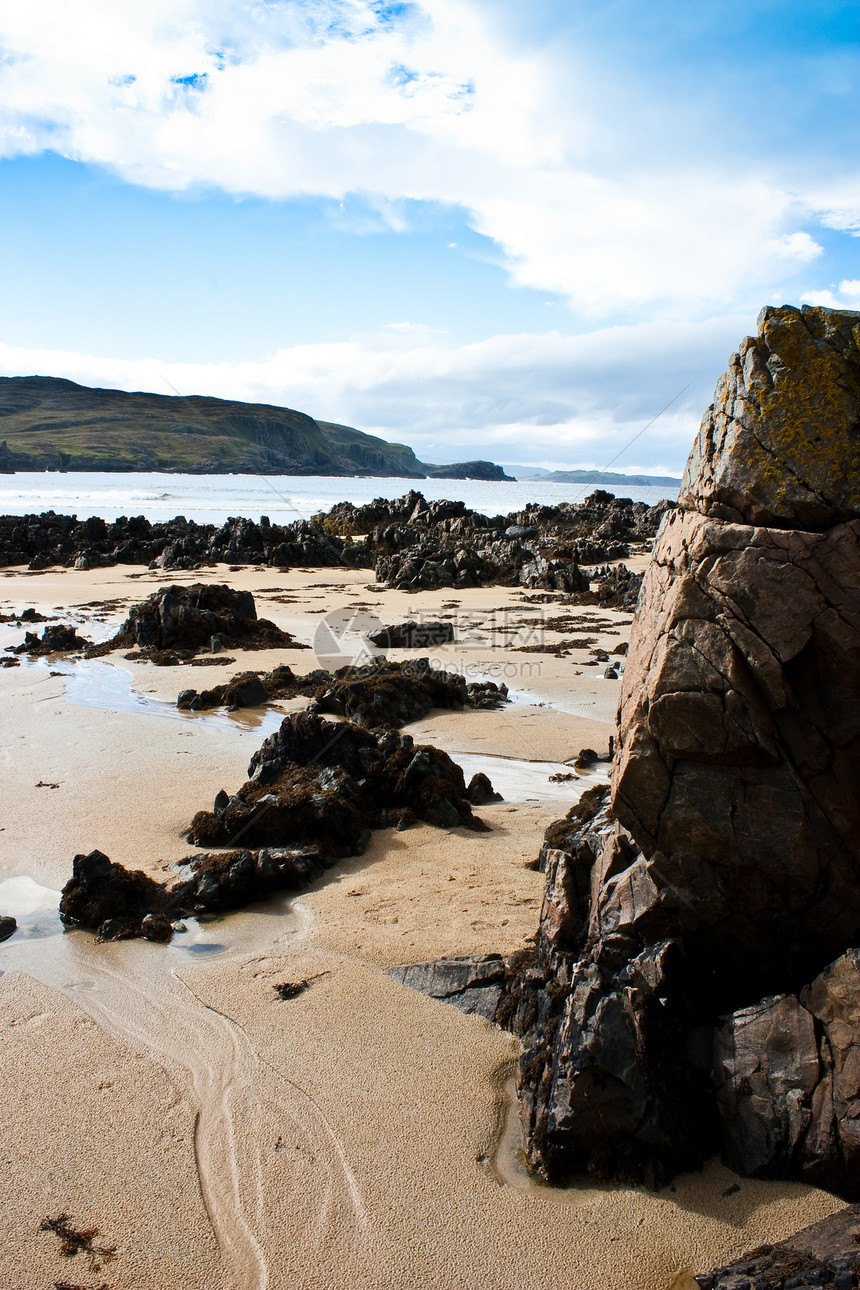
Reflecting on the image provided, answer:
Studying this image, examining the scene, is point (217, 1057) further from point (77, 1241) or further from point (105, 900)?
point (105, 900)

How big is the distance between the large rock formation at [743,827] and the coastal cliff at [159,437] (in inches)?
4568

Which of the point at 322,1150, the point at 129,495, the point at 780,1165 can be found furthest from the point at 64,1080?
the point at 129,495

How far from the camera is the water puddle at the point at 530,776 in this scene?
8875 mm

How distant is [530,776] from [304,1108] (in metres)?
5.72

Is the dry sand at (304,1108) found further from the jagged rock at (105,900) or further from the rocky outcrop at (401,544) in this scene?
the rocky outcrop at (401,544)

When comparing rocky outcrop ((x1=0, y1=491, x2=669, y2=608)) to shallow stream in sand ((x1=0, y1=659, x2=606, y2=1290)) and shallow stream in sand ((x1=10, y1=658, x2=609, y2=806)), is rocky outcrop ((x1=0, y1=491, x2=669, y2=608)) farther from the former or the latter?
shallow stream in sand ((x1=0, y1=659, x2=606, y2=1290))

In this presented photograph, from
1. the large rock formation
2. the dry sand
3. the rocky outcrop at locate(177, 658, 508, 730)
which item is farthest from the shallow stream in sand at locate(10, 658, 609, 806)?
the large rock formation

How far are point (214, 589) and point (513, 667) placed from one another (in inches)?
286

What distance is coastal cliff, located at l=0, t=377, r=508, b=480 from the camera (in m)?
128

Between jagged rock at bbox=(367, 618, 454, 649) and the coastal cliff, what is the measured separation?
102787 millimetres

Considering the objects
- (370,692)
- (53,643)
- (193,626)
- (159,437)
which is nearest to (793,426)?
(370,692)

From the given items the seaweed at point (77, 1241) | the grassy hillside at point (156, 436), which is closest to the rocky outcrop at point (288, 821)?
the seaweed at point (77, 1241)

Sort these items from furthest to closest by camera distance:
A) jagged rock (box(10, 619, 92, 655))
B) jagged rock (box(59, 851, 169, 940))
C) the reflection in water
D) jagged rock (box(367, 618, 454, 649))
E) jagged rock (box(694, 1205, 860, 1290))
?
jagged rock (box(367, 618, 454, 649)) → jagged rock (box(10, 619, 92, 655)) → jagged rock (box(59, 851, 169, 940)) → the reflection in water → jagged rock (box(694, 1205, 860, 1290))

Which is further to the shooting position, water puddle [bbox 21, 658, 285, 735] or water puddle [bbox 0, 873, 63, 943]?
water puddle [bbox 21, 658, 285, 735]
